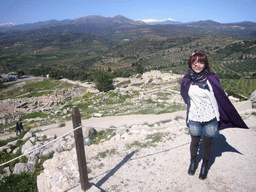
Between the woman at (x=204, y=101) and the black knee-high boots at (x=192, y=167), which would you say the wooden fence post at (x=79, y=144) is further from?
the black knee-high boots at (x=192, y=167)

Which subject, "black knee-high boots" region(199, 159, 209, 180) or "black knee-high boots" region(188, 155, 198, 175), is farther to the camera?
"black knee-high boots" region(188, 155, 198, 175)

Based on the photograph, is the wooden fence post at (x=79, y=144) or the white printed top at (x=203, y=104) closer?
the white printed top at (x=203, y=104)

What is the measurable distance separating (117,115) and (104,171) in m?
8.78

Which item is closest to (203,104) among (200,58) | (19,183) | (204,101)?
(204,101)

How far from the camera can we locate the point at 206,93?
3461mm

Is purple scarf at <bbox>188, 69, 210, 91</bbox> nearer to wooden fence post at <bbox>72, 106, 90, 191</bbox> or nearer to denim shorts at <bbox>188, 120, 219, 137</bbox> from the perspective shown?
denim shorts at <bbox>188, 120, 219, 137</bbox>

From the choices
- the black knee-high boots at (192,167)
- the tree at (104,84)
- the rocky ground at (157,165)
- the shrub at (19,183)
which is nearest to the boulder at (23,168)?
the shrub at (19,183)

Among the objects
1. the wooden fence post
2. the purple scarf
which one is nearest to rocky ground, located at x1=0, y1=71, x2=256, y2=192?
the wooden fence post

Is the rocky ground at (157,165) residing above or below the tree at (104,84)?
above

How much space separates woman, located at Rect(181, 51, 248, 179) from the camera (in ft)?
11.4

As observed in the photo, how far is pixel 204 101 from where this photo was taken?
354cm

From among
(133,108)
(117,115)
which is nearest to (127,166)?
(117,115)

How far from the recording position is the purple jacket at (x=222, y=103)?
3516 millimetres

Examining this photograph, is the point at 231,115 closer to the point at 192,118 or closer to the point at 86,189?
the point at 192,118
